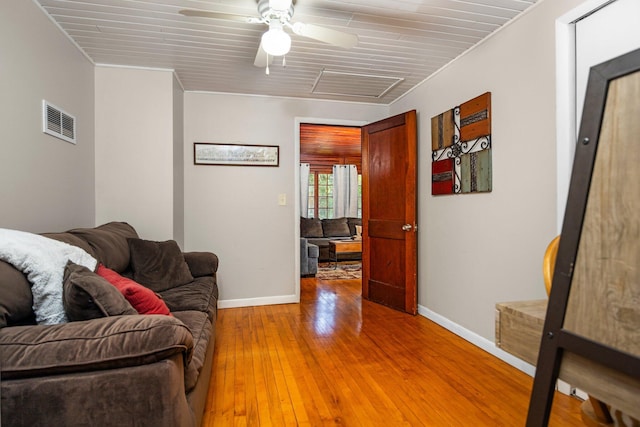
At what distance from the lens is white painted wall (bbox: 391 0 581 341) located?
6.93 feet

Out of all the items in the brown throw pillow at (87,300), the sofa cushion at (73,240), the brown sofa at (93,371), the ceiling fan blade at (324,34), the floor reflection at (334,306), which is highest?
the ceiling fan blade at (324,34)

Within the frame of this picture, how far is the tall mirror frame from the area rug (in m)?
4.65

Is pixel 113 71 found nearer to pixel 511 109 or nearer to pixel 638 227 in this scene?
pixel 511 109

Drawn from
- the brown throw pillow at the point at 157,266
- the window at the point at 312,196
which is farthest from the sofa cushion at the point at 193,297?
the window at the point at 312,196

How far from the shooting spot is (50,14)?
7.27 feet

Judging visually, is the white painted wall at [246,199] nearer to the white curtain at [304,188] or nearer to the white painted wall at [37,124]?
the white painted wall at [37,124]

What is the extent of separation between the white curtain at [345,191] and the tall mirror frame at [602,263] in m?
7.40

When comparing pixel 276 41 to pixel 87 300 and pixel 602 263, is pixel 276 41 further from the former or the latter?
pixel 602 263

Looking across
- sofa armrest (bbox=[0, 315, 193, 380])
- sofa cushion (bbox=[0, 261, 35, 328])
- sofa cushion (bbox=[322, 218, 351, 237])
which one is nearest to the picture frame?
sofa cushion (bbox=[0, 261, 35, 328])

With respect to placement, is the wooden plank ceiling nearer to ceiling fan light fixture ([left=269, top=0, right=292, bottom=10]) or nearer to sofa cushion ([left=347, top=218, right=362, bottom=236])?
ceiling fan light fixture ([left=269, top=0, right=292, bottom=10])

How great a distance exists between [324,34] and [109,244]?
1828 millimetres

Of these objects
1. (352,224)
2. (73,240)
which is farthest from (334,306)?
(352,224)

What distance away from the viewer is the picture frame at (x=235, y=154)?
370cm

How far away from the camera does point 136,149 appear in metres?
3.12
